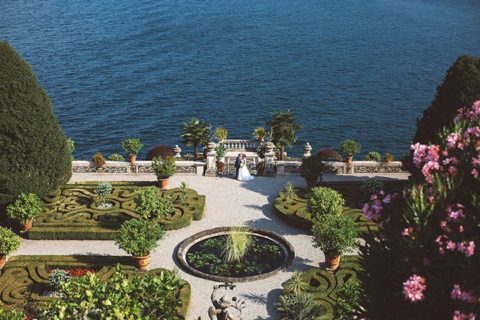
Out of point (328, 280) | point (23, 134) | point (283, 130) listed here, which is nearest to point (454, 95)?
point (328, 280)

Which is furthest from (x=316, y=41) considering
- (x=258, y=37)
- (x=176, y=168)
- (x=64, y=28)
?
(x=176, y=168)

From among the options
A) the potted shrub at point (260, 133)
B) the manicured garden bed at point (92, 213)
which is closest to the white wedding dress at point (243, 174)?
the manicured garden bed at point (92, 213)

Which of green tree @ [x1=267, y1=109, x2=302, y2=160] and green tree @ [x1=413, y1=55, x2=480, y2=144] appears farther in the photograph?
green tree @ [x1=267, y1=109, x2=302, y2=160]

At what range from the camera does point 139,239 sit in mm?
27812

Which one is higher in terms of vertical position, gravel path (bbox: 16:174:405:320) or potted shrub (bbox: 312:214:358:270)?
potted shrub (bbox: 312:214:358:270)

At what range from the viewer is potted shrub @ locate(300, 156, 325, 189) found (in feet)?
122

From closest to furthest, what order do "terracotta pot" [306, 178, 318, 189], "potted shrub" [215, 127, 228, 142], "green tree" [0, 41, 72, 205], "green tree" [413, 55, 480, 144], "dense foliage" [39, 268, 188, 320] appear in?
"dense foliage" [39, 268, 188, 320], "green tree" [0, 41, 72, 205], "green tree" [413, 55, 480, 144], "terracotta pot" [306, 178, 318, 189], "potted shrub" [215, 127, 228, 142]

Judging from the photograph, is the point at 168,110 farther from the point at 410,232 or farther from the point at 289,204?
the point at 410,232

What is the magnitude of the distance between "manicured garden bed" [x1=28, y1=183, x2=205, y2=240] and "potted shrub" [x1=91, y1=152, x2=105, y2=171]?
3380mm

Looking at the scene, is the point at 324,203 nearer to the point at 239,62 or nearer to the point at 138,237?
the point at 138,237

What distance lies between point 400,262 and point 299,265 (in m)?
14.3

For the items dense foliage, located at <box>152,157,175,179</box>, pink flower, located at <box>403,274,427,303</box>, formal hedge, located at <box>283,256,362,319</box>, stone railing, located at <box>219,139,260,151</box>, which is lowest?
stone railing, located at <box>219,139,260,151</box>

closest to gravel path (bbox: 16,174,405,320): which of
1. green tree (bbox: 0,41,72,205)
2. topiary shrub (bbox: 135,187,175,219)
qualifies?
topiary shrub (bbox: 135,187,175,219)

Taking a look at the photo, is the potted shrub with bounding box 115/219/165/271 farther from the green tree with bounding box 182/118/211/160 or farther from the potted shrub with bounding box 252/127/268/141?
the potted shrub with bounding box 252/127/268/141
